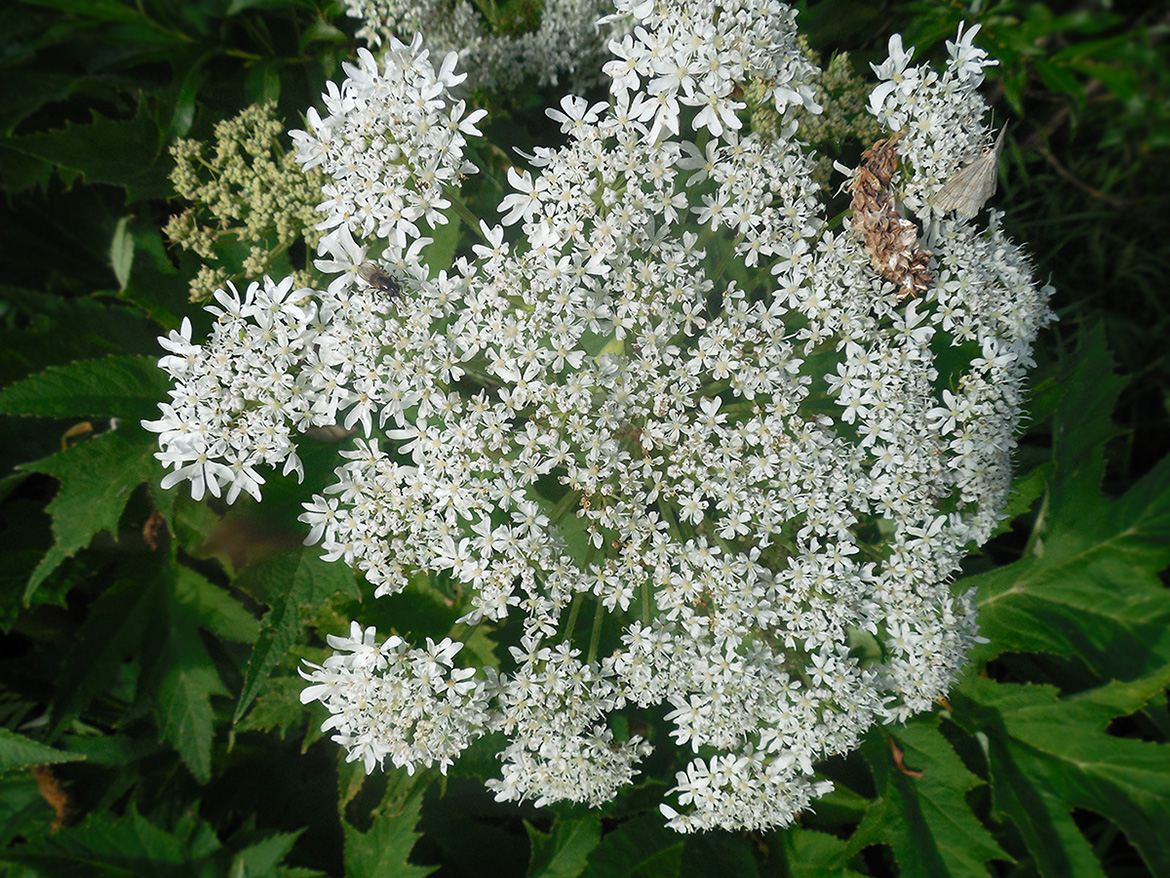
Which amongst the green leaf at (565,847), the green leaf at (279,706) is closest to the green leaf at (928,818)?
the green leaf at (565,847)

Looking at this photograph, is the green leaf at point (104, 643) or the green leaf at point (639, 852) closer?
the green leaf at point (639, 852)

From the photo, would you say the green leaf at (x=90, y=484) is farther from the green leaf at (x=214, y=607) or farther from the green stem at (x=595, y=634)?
the green stem at (x=595, y=634)

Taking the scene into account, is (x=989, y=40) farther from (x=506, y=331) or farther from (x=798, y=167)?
(x=506, y=331)

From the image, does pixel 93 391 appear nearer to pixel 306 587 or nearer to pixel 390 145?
pixel 306 587

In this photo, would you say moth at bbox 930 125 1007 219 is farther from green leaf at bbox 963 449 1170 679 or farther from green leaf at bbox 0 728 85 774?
green leaf at bbox 0 728 85 774

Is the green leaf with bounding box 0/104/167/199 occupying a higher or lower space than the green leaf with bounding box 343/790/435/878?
higher

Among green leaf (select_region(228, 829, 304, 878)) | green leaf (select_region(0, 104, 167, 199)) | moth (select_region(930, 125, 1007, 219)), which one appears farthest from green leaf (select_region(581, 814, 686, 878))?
green leaf (select_region(0, 104, 167, 199))
